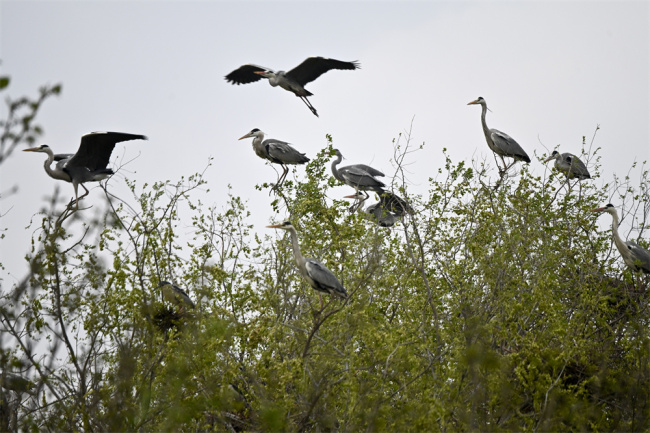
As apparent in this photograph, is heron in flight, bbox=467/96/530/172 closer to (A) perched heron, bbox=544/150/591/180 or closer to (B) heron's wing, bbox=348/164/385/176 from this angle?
(A) perched heron, bbox=544/150/591/180

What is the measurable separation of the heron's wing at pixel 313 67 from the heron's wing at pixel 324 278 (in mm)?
6967

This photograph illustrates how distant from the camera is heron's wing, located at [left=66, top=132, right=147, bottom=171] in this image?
1212cm

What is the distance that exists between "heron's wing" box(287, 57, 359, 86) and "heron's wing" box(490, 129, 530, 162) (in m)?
2.99

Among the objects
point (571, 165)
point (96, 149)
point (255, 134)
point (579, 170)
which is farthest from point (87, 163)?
point (579, 170)

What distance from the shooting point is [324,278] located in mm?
8203

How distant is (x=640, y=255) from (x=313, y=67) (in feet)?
23.2

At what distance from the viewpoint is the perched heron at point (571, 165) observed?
41.8 feet

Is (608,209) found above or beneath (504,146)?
beneath

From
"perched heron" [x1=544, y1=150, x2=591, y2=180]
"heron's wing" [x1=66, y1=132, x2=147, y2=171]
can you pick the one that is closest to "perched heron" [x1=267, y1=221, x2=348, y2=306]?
"heron's wing" [x1=66, y1=132, x2=147, y2=171]

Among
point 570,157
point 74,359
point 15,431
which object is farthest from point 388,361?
point 570,157

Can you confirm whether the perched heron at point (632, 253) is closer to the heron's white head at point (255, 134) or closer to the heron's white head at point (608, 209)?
the heron's white head at point (608, 209)

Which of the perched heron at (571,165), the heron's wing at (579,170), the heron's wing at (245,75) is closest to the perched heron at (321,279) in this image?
the perched heron at (571,165)

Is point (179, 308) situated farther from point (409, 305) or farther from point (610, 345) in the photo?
point (610, 345)

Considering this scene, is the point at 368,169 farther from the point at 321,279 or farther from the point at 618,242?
the point at 321,279
